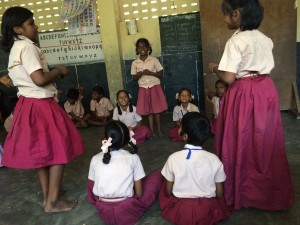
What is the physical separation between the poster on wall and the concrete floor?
1770mm

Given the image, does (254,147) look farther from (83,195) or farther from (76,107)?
(76,107)

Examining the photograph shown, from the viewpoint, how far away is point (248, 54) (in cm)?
188

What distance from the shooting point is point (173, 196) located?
2.14 meters

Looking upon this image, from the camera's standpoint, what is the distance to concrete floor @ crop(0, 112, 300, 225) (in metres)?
2.13

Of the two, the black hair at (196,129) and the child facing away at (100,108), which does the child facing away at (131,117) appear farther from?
the black hair at (196,129)

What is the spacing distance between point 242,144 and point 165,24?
3259 millimetres

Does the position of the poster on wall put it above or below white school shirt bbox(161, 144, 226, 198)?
above

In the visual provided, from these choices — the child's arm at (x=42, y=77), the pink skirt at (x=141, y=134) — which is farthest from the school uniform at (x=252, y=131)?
the pink skirt at (x=141, y=134)

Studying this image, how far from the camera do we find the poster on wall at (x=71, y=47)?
5.12m

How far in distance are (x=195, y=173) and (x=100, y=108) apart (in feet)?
10.9

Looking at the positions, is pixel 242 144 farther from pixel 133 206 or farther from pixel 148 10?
pixel 148 10

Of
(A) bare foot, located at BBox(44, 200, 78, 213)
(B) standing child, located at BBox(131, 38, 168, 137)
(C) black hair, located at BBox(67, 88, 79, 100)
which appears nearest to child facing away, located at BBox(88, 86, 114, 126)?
(C) black hair, located at BBox(67, 88, 79, 100)

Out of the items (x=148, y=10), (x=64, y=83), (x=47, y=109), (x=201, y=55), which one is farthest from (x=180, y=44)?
(x=47, y=109)

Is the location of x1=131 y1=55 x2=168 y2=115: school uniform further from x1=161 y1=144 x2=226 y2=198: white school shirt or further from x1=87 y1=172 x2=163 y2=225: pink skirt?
x1=161 y1=144 x2=226 y2=198: white school shirt
